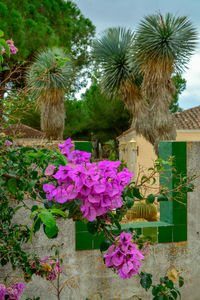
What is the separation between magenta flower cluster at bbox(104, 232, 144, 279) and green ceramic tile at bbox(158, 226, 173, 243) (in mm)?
2019

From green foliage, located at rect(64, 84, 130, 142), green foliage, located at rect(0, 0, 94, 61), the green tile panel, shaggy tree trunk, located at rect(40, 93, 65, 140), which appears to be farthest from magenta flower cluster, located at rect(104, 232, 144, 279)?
green foliage, located at rect(64, 84, 130, 142)

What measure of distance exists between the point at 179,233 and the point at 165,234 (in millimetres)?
172

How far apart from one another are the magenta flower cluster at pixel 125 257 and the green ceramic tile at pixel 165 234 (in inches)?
79.5

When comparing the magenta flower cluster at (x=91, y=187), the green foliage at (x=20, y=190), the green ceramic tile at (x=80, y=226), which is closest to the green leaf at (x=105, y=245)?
the green foliage at (x=20, y=190)

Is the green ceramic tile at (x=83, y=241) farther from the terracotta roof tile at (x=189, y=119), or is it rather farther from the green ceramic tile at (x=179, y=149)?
the terracotta roof tile at (x=189, y=119)

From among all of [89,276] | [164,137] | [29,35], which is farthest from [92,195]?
[29,35]

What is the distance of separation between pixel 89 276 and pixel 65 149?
1.97 metres

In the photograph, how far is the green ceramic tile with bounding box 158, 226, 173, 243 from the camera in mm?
3280

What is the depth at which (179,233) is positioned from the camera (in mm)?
3350

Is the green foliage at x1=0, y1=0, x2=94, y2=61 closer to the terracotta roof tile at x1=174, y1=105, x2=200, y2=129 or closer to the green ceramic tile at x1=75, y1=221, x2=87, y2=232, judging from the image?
the terracotta roof tile at x1=174, y1=105, x2=200, y2=129

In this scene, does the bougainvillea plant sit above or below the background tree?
below

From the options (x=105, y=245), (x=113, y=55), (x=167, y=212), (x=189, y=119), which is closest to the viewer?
(x=105, y=245)

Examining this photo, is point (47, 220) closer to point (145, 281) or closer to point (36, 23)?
point (145, 281)

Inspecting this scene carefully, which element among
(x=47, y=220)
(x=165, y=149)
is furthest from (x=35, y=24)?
(x=47, y=220)
